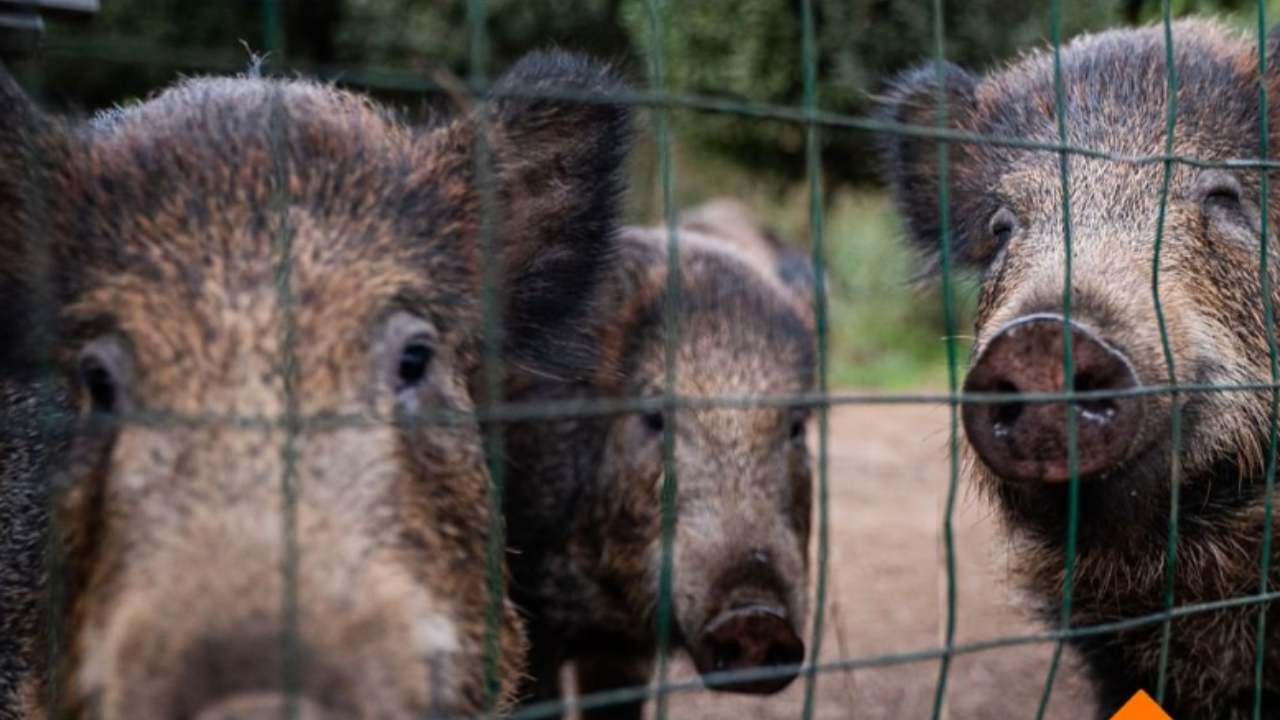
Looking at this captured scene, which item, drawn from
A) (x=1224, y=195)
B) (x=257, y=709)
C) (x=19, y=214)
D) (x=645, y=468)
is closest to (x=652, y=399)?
(x=257, y=709)

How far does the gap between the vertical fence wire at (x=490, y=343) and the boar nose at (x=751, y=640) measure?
4.28 ft

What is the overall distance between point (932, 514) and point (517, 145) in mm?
6915

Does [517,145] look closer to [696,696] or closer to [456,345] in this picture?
[456,345]

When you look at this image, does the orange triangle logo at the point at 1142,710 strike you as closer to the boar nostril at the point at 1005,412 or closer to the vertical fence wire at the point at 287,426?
the boar nostril at the point at 1005,412

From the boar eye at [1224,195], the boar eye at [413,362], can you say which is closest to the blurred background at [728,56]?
the boar eye at [413,362]

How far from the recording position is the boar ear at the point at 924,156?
408cm

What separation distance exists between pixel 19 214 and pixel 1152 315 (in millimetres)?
2452

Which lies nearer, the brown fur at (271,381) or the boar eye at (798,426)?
the brown fur at (271,381)

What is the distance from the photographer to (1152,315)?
10.1 ft

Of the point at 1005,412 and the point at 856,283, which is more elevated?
the point at 856,283

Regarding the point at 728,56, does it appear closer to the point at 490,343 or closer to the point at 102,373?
the point at 102,373

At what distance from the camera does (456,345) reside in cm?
254

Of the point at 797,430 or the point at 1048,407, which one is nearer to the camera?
the point at 1048,407

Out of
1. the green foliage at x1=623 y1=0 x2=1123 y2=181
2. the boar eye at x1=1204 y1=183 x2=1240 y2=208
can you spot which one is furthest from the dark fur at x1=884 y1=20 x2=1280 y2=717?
the green foliage at x1=623 y1=0 x2=1123 y2=181
